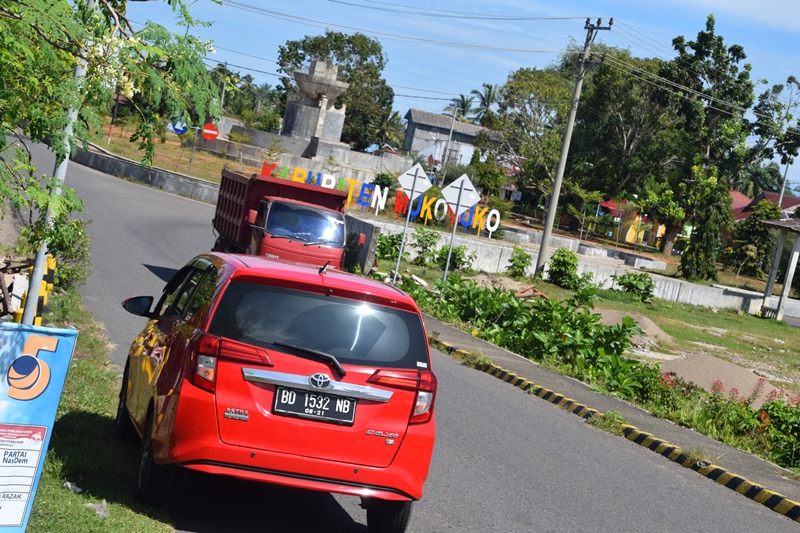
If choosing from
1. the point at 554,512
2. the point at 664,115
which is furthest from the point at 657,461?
the point at 664,115

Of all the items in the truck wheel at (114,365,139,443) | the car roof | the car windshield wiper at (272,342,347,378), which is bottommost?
the truck wheel at (114,365,139,443)

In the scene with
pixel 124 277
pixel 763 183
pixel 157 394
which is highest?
pixel 763 183

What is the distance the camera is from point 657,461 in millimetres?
10750

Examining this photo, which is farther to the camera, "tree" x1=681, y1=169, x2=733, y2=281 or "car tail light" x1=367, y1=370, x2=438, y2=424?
"tree" x1=681, y1=169, x2=733, y2=281

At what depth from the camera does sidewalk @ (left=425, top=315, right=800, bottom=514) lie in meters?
10.4

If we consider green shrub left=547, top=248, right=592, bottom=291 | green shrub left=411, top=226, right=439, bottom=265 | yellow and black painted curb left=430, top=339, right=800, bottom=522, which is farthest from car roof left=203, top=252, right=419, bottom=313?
green shrub left=547, top=248, right=592, bottom=291

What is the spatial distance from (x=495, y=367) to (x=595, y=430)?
10.6 feet

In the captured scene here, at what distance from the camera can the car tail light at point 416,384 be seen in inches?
223

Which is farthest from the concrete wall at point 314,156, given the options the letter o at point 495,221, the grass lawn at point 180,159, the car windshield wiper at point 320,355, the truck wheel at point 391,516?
the car windshield wiper at point 320,355

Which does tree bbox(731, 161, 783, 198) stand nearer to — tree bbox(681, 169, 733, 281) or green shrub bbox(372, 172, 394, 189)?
tree bbox(681, 169, 733, 281)

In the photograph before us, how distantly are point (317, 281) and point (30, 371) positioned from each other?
1.78 meters

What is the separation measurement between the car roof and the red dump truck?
33.0ft

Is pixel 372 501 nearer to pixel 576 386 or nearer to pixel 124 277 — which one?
pixel 576 386

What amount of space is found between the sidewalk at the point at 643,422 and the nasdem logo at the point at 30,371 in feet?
24.6
